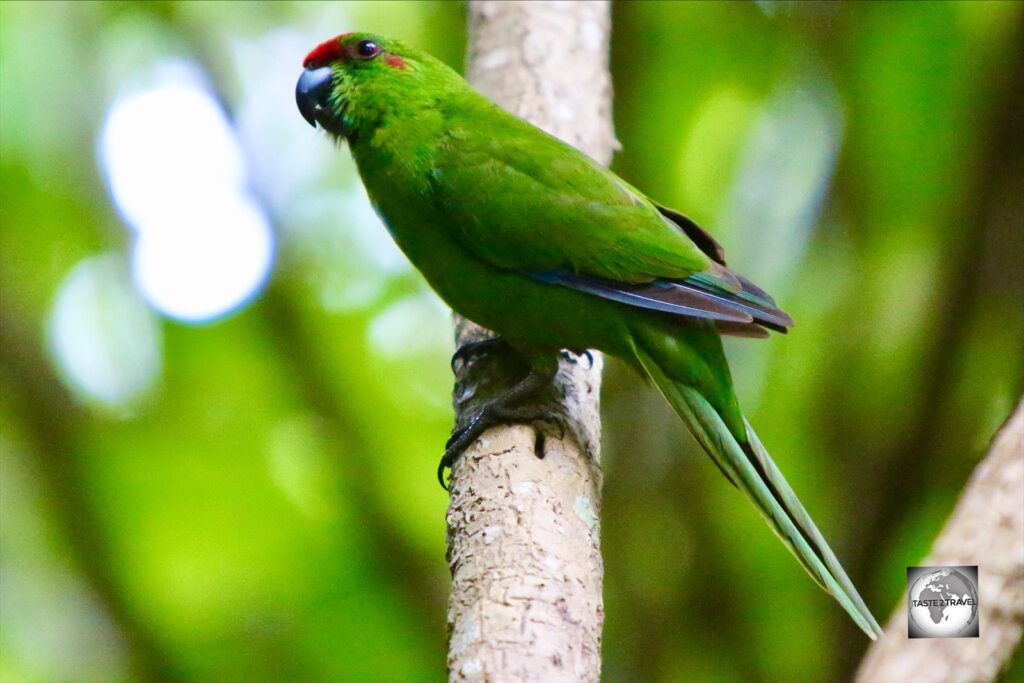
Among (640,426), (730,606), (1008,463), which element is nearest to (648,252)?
(1008,463)

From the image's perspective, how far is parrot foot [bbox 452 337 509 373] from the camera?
3295 millimetres

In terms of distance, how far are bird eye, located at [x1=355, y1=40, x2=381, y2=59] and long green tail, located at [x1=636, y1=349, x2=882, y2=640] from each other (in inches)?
54.8

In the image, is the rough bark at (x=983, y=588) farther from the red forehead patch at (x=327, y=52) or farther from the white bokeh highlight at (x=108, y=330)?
the white bokeh highlight at (x=108, y=330)

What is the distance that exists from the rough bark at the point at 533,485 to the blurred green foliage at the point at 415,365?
1.47 m

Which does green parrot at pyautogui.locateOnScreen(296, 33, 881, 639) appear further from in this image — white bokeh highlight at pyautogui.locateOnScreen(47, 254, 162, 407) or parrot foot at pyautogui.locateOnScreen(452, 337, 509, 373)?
white bokeh highlight at pyautogui.locateOnScreen(47, 254, 162, 407)

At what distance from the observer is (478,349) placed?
331 cm

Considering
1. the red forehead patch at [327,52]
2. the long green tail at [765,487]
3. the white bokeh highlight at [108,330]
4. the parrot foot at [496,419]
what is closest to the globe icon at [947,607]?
the long green tail at [765,487]

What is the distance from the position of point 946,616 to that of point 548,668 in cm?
81

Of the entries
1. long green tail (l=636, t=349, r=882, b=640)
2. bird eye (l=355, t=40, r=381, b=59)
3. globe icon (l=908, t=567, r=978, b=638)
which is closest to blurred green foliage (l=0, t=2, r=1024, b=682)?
long green tail (l=636, t=349, r=882, b=640)

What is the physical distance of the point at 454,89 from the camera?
337cm

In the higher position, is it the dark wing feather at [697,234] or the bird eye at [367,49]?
the bird eye at [367,49]

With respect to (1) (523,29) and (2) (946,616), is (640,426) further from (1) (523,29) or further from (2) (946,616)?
(2) (946,616)

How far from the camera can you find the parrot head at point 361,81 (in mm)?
3303

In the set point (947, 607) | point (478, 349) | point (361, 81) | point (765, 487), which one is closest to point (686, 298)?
point (765, 487)
